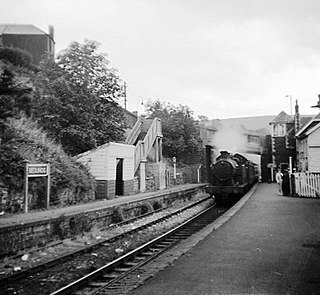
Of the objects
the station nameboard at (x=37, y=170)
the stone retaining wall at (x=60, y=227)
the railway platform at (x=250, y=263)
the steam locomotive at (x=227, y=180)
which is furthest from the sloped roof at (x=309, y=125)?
the station nameboard at (x=37, y=170)

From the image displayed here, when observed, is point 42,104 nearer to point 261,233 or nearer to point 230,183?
point 230,183

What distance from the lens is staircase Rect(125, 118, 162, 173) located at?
24406 mm

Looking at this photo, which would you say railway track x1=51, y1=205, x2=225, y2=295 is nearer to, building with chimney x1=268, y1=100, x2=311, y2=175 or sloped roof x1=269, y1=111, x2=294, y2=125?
building with chimney x1=268, y1=100, x2=311, y2=175

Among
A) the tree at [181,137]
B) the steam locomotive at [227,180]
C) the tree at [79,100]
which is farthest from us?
the tree at [181,137]

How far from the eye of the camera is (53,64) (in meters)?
19.5

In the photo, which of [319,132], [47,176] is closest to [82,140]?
[47,176]

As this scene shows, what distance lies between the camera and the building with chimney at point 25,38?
6348mm

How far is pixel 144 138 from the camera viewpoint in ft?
86.5

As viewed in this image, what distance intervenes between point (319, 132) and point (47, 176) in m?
17.1

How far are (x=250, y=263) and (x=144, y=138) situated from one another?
19503 millimetres

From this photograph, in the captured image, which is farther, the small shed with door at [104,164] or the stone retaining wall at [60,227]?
the small shed with door at [104,164]

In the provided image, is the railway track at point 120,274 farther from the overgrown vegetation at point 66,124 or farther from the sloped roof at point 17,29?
the overgrown vegetation at point 66,124

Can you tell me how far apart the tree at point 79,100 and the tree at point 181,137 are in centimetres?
1344

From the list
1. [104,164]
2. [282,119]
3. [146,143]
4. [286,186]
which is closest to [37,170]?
[104,164]
